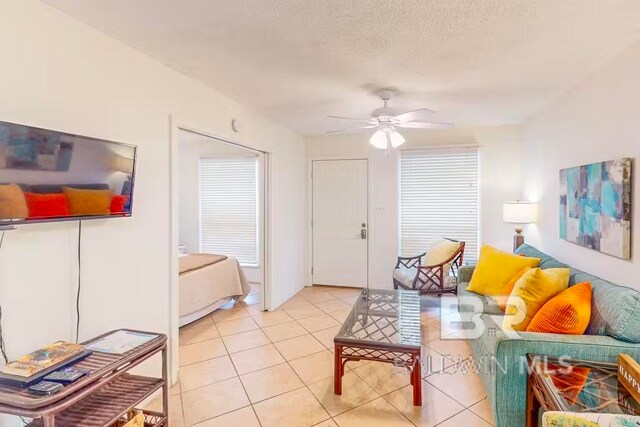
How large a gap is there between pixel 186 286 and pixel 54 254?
6.61ft

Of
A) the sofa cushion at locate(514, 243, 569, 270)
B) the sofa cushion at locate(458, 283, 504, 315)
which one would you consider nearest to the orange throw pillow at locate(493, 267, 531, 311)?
the sofa cushion at locate(458, 283, 504, 315)

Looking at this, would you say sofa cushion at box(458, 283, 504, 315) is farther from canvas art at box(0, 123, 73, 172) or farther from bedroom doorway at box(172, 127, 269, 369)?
canvas art at box(0, 123, 73, 172)

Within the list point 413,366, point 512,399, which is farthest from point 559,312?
point 413,366

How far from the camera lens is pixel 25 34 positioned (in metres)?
1.62

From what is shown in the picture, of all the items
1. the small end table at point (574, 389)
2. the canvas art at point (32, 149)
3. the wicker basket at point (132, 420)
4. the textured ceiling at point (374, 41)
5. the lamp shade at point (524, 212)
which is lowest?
the wicker basket at point (132, 420)

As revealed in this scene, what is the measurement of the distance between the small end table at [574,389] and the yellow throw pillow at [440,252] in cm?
240

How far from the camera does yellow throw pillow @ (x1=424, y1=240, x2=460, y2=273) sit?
425 cm

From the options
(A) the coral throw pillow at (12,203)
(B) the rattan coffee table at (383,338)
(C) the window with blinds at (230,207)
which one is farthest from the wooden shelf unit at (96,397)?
(C) the window with blinds at (230,207)

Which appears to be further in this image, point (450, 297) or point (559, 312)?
point (450, 297)

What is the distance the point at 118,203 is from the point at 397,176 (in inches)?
152

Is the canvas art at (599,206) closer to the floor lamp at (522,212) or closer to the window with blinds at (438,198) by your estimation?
the floor lamp at (522,212)

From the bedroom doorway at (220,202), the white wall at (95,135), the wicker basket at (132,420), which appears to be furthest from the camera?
the bedroom doorway at (220,202)

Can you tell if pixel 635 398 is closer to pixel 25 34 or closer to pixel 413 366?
pixel 413 366

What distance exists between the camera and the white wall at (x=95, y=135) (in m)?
1.60
